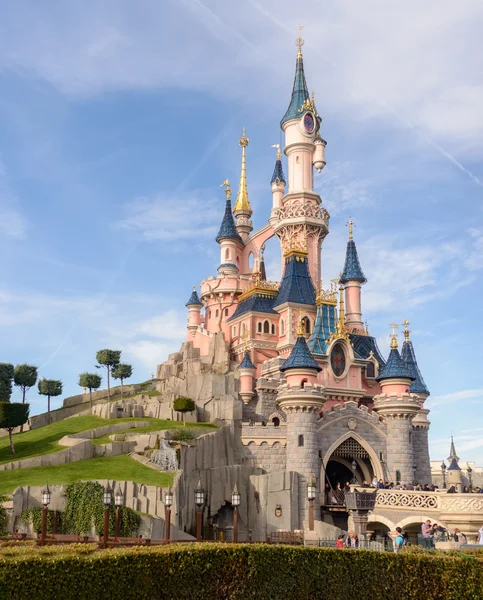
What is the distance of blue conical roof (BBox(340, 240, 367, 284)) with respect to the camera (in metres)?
62.4

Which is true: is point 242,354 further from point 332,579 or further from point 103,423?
point 332,579

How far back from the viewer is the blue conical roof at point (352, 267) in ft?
205

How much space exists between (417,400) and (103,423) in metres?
20.2

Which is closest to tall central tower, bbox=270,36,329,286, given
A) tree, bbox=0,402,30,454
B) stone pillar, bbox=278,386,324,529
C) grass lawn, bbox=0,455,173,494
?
stone pillar, bbox=278,386,324,529

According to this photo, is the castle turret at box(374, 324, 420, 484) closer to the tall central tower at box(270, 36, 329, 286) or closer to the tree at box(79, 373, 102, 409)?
the tall central tower at box(270, 36, 329, 286)

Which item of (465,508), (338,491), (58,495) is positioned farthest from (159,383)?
(465,508)

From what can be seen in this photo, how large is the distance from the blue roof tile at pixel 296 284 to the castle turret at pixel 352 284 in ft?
13.2

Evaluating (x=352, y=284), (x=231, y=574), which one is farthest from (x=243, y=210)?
(x=231, y=574)

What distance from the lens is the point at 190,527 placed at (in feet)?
129

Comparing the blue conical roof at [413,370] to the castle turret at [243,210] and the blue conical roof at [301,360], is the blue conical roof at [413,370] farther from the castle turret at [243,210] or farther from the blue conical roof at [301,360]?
the castle turret at [243,210]

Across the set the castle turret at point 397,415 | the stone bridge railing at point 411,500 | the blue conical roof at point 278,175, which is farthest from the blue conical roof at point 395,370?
the blue conical roof at point 278,175

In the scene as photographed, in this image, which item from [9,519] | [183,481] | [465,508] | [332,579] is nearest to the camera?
[332,579]

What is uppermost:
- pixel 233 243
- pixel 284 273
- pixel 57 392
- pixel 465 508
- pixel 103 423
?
pixel 233 243

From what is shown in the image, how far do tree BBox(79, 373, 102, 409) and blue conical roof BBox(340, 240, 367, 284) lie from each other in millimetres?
21800
